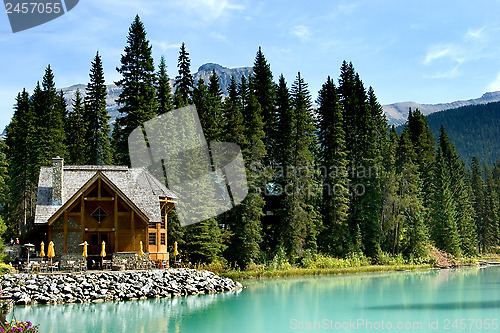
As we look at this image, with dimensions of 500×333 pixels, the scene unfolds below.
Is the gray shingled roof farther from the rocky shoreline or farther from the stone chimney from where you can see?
the rocky shoreline

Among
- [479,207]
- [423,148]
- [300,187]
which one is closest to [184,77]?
[300,187]

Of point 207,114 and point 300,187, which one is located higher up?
point 207,114

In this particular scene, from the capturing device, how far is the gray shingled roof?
104 feet

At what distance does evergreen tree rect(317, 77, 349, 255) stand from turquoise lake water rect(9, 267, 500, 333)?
15846 millimetres

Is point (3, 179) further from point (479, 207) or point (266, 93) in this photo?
point (479, 207)

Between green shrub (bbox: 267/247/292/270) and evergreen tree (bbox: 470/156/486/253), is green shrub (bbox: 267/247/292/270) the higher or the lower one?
the lower one

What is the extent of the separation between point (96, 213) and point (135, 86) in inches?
686

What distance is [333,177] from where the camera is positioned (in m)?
48.2

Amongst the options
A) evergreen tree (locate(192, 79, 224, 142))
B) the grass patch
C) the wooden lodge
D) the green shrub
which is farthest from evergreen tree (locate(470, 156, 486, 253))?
the wooden lodge

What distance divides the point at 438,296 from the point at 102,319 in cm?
1629

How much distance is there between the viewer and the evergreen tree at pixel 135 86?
145 feet

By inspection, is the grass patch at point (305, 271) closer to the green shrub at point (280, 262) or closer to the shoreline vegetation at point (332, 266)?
the shoreline vegetation at point (332, 266)

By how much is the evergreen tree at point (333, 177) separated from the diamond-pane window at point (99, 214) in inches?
846

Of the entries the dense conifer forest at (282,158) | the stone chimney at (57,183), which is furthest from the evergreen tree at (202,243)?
the stone chimney at (57,183)
